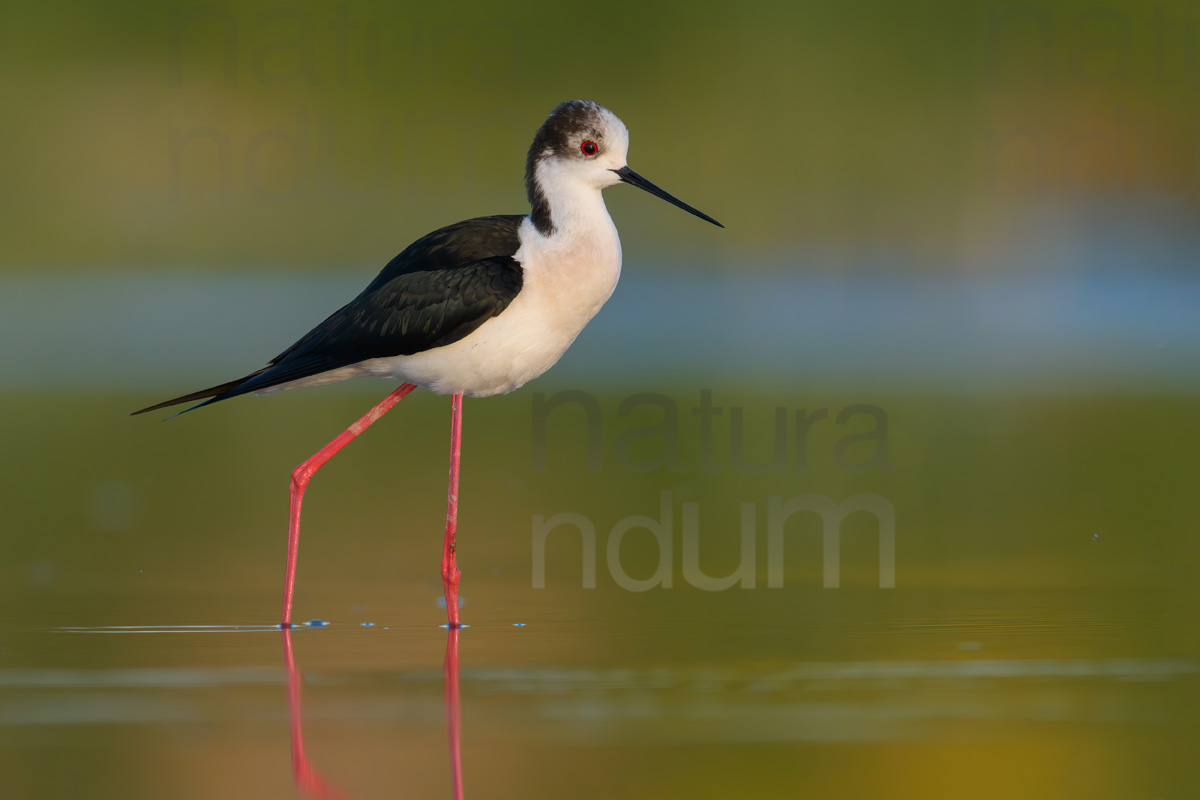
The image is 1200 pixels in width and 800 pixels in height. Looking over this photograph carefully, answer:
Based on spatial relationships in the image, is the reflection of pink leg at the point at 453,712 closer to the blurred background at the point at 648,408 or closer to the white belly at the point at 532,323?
the blurred background at the point at 648,408

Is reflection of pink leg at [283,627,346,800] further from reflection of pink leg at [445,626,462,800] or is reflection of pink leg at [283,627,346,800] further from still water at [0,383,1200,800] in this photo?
reflection of pink leg at [445,626,462,800]

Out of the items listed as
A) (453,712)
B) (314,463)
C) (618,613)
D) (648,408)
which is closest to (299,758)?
(453,712)

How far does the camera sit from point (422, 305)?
573cm

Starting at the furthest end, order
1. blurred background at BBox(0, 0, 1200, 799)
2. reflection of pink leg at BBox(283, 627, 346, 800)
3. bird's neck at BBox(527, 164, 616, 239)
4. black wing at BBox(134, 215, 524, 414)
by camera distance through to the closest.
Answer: bird's neck at BBox(527, 164, 616, 239) < black wing at BBox(134, 215, 524, 414) < blurred background at BBox(0, 0, 1200, 799) < reflection of pink leg at BBox(283, 627, 346, 800)

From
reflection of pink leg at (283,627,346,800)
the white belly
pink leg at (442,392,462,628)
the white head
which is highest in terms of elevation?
the white head

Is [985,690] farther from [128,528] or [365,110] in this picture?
[365,110]

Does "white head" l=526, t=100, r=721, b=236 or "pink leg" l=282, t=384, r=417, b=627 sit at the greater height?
"white head" l=526, t=100, r=721, b=236

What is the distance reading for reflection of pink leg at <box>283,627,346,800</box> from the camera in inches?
135

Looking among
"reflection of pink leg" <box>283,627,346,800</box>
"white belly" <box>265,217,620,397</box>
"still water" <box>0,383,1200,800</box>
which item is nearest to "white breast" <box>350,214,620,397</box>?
"white belly" <box>265,217,620,397</box>

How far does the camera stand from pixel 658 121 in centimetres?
1938

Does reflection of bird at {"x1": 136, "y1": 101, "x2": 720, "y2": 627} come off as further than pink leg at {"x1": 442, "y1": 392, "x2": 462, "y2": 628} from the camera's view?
Yes

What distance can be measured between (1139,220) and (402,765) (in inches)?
608

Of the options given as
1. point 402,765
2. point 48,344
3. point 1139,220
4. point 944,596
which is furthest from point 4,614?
point 1139,220

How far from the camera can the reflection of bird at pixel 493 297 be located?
5684 mm
